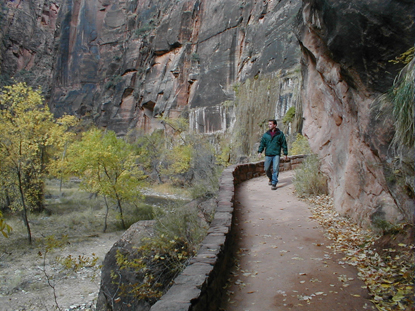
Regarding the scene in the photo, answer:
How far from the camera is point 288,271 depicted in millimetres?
3709

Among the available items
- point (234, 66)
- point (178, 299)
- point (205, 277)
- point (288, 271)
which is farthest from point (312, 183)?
point (234, 66)

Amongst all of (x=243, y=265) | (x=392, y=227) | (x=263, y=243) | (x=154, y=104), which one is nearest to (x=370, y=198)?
(x=392, y=227)

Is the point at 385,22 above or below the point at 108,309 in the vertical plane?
above

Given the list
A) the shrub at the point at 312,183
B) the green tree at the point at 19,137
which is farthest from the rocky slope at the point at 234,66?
the green tree at the point at 19,137

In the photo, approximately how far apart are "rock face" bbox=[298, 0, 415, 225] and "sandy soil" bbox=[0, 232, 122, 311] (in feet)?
22.6

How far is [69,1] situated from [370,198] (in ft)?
219

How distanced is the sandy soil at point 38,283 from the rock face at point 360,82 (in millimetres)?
6888

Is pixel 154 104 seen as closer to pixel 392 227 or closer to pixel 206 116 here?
pixel 206 116

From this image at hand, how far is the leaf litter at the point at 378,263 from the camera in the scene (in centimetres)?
286

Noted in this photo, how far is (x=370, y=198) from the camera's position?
4.64 m

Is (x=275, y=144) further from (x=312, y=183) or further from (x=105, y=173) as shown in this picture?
(x=105, y=173)

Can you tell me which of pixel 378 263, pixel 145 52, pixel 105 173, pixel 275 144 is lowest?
pixel 105 173

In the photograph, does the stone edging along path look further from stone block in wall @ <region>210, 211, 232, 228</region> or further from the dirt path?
the dirt path

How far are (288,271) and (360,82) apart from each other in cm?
280
